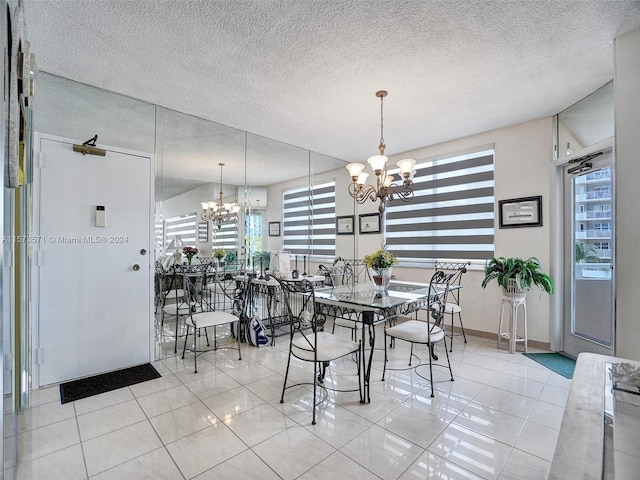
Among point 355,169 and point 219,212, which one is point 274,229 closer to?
point 219,212

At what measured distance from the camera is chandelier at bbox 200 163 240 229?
3.94 m

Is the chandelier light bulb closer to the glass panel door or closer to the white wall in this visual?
the white wall

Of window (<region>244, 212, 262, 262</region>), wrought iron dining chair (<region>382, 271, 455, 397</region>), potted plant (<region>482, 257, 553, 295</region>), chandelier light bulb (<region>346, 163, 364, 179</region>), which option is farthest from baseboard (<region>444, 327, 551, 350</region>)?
window (<region>244, 212, 262, 262</region>)

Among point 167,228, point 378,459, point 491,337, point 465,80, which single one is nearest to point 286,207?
point 167,228

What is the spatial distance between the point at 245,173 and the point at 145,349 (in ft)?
8.13

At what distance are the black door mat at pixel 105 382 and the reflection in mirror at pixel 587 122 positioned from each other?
4.75 m

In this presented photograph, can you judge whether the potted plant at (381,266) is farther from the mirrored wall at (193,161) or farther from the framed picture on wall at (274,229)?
the framed picture on wall at (274,229)

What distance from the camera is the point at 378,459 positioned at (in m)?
1.71

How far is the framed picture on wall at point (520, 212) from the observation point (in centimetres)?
353

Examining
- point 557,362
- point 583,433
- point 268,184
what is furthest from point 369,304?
point 268,184

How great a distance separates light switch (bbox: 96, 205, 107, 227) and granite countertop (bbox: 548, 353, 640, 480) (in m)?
3.42

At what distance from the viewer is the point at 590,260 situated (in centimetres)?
311

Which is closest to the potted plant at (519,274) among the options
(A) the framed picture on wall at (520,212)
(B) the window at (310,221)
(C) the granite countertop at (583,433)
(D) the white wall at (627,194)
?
(A) the framed picture on wall at (520,212)

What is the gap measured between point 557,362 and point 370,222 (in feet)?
10.2
